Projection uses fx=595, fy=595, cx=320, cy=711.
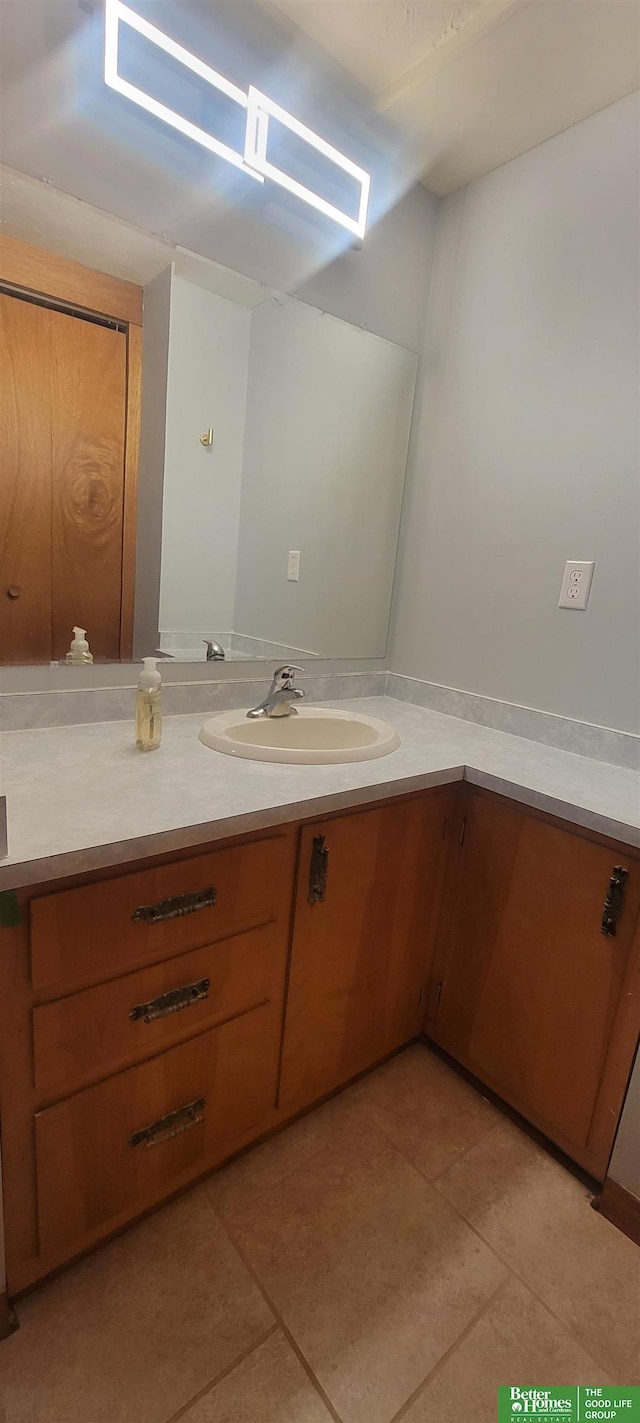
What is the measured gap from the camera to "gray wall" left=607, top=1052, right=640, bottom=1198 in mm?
1021

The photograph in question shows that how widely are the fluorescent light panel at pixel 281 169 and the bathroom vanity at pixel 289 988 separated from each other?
49.5 inches

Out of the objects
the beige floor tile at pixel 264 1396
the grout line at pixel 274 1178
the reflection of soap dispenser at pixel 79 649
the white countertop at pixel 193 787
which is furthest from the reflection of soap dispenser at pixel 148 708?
the beige floor tile at pixel 264 1396

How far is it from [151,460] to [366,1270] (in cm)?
152

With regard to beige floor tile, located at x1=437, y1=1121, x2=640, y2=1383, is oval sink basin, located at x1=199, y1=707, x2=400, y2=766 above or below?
above

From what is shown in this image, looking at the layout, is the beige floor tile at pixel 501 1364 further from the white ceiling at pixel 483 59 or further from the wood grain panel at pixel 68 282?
the white ceiling at pixel 483 59

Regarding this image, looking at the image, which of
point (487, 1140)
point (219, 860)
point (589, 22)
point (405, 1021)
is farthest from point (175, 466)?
point (487, 1140)

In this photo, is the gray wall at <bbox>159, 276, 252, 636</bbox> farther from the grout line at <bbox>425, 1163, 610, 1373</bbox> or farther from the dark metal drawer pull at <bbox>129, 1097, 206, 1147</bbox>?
the grout line at <bbox>425, 1163, 610, 1373</bbox>

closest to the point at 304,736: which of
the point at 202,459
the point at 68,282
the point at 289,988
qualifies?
the point at 289,988

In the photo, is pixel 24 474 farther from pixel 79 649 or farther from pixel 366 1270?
pixel 366 1270

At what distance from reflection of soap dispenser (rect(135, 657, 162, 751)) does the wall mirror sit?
221 millimetres

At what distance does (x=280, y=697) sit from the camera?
1.36 meters

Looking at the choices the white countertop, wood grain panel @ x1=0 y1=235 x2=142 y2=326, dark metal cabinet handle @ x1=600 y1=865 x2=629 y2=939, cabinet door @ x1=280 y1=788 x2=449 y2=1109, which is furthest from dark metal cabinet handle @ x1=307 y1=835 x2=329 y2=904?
wood grain panel @ x1=0 y1=235 x2=142 y2=326

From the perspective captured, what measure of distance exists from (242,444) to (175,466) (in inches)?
8.1

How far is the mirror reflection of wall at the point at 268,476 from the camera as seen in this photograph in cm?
125
